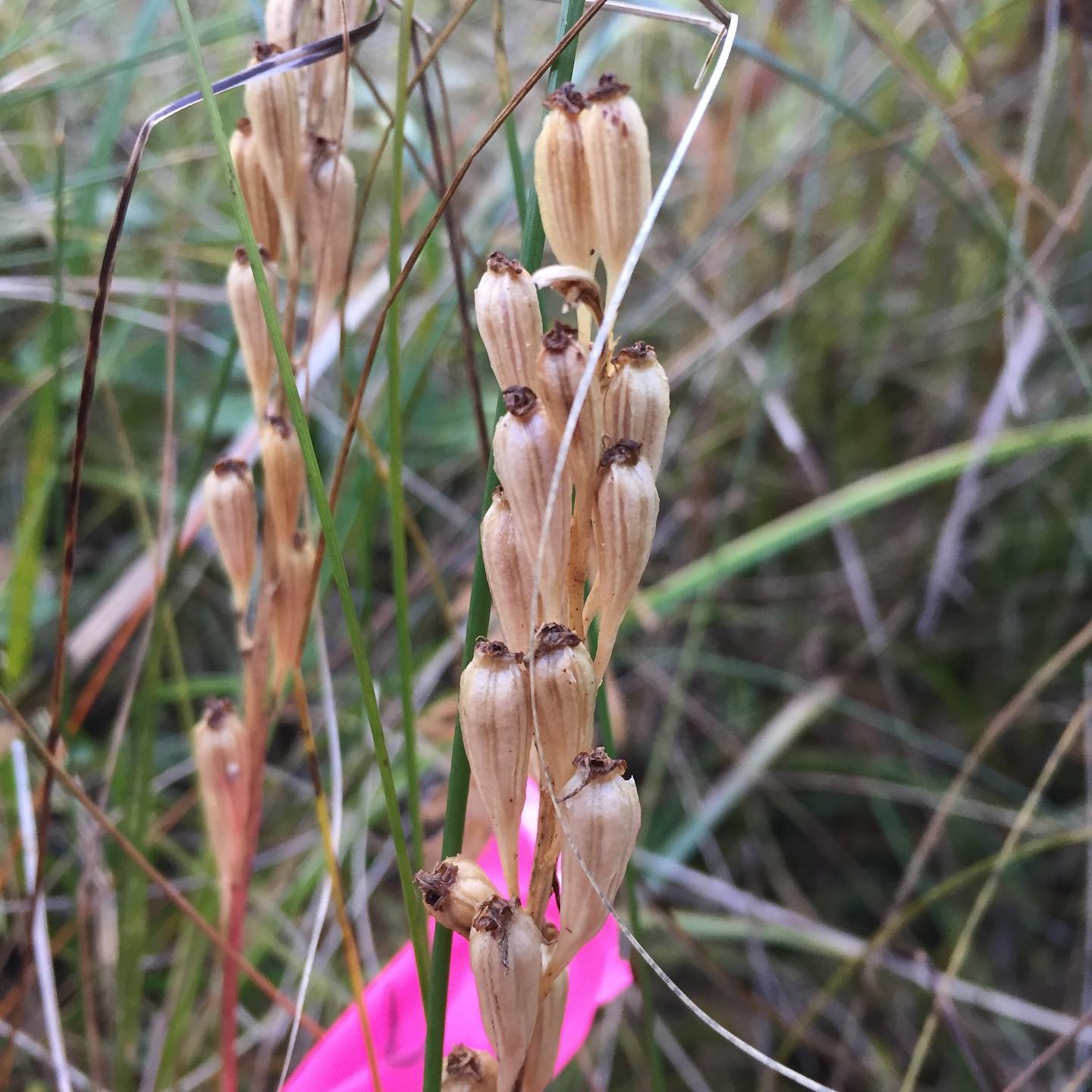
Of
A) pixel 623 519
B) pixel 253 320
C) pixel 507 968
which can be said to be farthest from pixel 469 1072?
pixel 253 320

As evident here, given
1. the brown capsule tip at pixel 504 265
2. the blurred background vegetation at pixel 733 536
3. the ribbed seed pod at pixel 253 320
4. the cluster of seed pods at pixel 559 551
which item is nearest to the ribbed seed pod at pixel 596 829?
the cluster of seed pods at pixel 559 551

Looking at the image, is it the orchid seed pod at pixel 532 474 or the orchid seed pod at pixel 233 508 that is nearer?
the orchid seed pod at pixel 532 474

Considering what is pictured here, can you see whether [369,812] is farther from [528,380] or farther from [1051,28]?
[1051,28]

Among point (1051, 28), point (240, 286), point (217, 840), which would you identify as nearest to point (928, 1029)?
point (217, 840)

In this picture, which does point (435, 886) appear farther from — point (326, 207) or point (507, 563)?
point (326, 207)

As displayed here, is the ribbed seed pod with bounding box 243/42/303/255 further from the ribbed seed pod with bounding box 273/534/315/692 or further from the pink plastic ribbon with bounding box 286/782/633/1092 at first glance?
the pink plastic ribbon with bounding box 286/782/633/1092

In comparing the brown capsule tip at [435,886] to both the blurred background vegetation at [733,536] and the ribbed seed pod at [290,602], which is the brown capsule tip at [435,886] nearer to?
the ribbed seed pod at [290,602]
